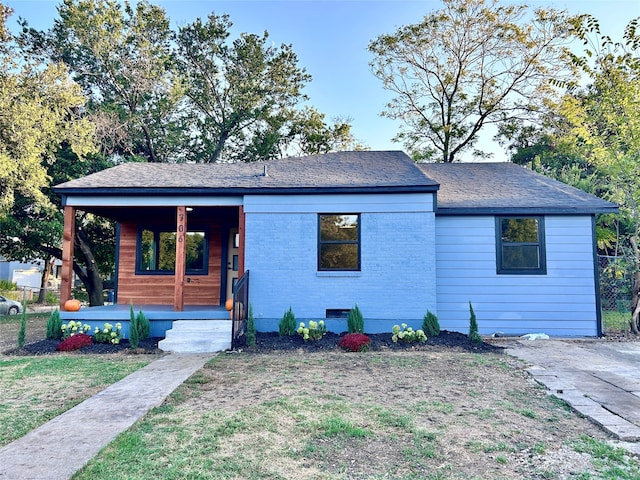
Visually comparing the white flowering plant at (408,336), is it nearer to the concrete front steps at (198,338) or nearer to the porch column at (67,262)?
the concrete front steps at (198,338)

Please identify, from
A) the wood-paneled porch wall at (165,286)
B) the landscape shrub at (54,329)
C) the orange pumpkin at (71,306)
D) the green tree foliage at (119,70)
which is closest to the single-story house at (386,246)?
the orange pumpkin at (71,306)

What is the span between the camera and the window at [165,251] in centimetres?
1045

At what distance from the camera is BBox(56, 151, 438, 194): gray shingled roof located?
844 centimetres

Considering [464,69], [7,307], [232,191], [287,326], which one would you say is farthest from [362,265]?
[7,307]

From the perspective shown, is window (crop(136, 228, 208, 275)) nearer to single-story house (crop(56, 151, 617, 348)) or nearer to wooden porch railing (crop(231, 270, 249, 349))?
single-story house (crop(56, 151, 617, 348))

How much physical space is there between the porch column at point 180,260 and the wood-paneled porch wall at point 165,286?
6.32ft

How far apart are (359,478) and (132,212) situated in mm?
9015

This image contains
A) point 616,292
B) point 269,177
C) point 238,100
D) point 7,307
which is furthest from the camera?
point 238,100

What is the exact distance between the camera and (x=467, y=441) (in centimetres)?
326

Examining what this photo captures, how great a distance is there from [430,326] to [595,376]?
2991 millimetres

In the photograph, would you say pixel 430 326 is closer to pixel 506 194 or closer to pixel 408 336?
pixel 408 336

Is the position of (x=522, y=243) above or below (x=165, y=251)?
above

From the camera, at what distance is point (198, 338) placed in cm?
733

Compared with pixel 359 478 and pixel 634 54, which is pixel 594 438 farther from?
pixel 634 54
